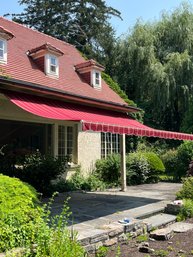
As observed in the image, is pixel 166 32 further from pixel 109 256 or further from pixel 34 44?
pixel 109 256

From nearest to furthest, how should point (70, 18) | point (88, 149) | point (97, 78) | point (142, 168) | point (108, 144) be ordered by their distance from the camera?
point (88, 149) < point (97, 78) < point (142, 168) < point (108, 144) < point (70, 18)

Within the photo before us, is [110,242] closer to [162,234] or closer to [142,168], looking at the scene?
[162,234]

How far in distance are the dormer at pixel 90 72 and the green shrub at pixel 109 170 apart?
4.75 meters

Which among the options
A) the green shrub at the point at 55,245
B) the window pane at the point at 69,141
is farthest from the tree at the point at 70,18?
the green shrub at the point at 55,245

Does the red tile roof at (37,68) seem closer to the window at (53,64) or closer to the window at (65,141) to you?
the window at (53,64)

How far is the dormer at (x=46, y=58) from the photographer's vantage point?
58.8 ft

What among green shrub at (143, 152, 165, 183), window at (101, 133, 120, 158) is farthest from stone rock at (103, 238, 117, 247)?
green shrub at (143, 152, 165, 183)

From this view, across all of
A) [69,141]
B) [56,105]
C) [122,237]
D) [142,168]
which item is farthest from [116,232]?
[142,168]

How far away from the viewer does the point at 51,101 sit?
14141 mm

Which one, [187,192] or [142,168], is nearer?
[187,192]

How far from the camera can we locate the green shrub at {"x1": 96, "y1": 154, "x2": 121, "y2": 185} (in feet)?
66.7

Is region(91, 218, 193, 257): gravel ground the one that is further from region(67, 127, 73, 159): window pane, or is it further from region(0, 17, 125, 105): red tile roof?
region(67, 127, 73, 159): window pane

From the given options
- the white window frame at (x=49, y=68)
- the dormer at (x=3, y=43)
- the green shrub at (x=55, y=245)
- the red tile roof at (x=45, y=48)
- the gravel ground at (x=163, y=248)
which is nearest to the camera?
the green shrub at (x=55, y=245)

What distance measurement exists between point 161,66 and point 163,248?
26020 millimetres
